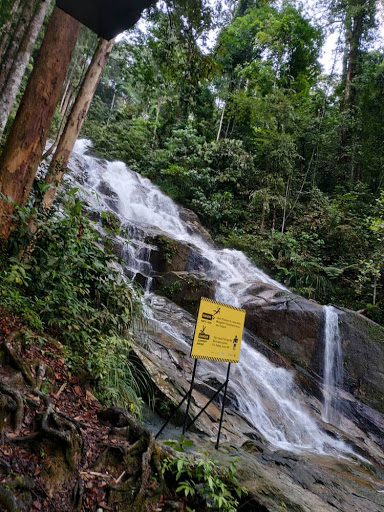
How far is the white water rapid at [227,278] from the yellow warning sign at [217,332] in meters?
2.43

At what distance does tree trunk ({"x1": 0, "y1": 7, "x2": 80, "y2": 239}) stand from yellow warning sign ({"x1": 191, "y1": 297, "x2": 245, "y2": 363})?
265 centimetres

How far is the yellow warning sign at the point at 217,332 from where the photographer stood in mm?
3812

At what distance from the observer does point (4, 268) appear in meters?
3.86

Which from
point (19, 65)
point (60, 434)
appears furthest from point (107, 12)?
point (19, 65)

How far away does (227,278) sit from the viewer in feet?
41.5

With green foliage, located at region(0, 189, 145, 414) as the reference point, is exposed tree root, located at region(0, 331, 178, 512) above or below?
below

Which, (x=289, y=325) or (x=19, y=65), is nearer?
(x=19, y=65)

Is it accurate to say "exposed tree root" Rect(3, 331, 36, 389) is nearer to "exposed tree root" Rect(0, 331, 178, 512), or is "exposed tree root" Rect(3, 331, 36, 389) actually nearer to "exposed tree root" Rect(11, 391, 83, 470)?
"exposed tree root" Rect(0, 331, 178, 512)

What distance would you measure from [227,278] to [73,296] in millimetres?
8807

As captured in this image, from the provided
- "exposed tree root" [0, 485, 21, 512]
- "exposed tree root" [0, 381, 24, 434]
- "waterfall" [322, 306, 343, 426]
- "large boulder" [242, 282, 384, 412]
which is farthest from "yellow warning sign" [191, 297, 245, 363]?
"waterfall" [322, 306, 343, 426]

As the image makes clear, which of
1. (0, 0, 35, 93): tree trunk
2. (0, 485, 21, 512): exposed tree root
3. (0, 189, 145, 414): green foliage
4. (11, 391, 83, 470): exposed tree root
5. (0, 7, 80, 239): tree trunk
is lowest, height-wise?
(0, 485, 21, 512): exposed tree root

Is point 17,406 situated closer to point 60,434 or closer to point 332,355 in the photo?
point 60,434

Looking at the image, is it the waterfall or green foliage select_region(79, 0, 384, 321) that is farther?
green foliage select_region(79, 0, 384, 321)

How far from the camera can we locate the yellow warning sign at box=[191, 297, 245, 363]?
3812 millimetres
